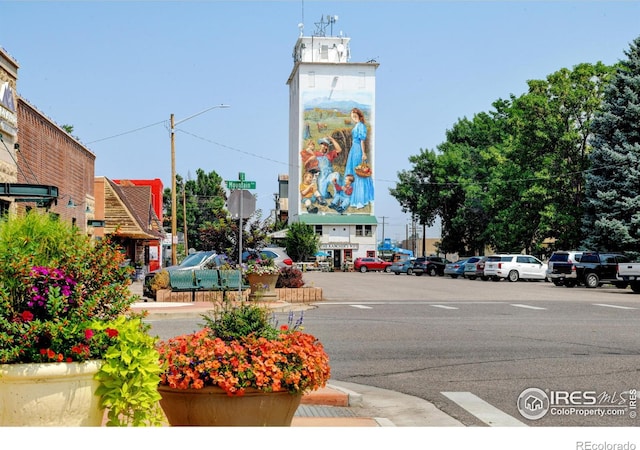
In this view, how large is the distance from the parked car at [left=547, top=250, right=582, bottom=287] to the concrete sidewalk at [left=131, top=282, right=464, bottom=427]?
34343 millimetres

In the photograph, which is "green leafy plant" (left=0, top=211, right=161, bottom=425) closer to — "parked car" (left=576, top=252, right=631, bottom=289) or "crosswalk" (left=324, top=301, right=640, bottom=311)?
"crosswalk" (left=324, top=301, right=640, bottom=311)

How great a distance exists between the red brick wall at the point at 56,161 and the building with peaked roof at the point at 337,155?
67.3 metres

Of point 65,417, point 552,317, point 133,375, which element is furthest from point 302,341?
point 552,317

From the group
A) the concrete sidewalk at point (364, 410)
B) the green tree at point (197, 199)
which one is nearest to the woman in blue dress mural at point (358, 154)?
the green tree at point (197, 199)

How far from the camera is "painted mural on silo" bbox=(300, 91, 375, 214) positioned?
109 m

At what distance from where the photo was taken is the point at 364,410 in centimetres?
870

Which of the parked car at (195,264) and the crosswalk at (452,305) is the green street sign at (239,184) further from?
the parked car at (195,264)

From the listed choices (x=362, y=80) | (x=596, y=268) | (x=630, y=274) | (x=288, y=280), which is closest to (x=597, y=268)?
(x=596, y=268)

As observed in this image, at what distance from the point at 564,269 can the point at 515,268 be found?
1039 cm

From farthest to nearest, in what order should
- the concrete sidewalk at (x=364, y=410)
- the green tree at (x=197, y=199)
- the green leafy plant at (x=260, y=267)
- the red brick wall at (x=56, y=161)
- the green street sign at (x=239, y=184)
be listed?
1. the green tree at (x=197, y=199)
2. the red brick wall at (x=56, y=161)
3. the green leafy plant at (x=260, y=267)
4. the green street sign at (x=239, y=184)
5. the concrete sidewalk at (x=364, y=410)

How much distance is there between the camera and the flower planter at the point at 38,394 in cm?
494

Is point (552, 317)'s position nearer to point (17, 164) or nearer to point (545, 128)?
point (17, 164)

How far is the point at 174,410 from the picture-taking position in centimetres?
584

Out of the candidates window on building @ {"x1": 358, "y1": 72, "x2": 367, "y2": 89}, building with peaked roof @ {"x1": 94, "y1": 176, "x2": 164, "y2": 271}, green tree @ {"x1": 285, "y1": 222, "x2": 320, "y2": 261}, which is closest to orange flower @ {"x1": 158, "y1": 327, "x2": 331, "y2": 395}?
building with peaked roof @ {"x1": 94, "y1": 176, "x2": 164, "y2": 271}
